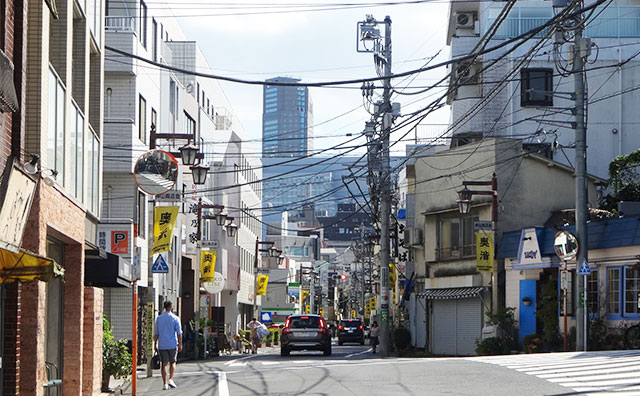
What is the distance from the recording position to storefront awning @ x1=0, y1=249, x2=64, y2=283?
1138 cm

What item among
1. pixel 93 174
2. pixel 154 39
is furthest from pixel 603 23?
pixel 93 174

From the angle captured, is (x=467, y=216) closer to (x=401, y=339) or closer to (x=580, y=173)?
(x=401, y=339)

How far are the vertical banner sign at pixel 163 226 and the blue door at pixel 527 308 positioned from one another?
15636 millimetres

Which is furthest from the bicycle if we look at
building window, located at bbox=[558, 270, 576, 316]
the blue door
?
the blue door

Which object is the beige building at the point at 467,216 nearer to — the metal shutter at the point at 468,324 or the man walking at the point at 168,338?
the metal shutter at the point at 468,324

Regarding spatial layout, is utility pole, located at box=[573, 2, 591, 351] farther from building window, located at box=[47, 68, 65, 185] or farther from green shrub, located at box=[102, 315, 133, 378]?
building window, located at box=[47, 68, 65, 185]

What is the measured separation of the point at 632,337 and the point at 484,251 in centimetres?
1016

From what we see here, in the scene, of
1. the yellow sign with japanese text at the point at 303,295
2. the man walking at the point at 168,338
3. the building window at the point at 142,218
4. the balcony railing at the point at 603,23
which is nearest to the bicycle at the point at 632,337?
the man walking at the point at 168,338

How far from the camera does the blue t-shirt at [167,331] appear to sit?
20.2 meters

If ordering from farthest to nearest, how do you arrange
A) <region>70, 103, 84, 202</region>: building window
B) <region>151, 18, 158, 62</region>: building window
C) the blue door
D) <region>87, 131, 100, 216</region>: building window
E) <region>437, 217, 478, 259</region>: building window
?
<region>151, 18, 158, 62</region>: building window → <region>437, 217, 478, 259</region>: building window → the blue door → <region>87, 131, 100, 216</region>: building window → <region>70, 103, 84, 202</region>: building window

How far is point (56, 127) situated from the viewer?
15.4 m

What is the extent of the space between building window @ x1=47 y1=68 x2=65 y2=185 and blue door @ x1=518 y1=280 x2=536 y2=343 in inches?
954

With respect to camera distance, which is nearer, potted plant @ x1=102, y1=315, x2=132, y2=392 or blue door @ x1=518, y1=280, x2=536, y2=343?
potted plant @ x1=102, y1=315, x2=132, y2=392

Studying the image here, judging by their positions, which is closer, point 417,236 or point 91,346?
point 91,346
